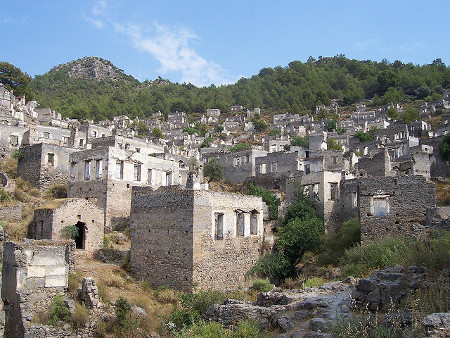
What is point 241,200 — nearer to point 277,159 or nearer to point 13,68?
point 277,159

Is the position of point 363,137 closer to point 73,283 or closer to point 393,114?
point 393,114

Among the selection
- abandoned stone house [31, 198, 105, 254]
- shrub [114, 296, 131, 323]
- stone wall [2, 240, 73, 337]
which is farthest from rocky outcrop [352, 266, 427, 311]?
abandoned stone house [31, 198, 105, 254]

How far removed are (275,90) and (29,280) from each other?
364 ft

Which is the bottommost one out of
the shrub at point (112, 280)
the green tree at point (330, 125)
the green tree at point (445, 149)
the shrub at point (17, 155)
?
the shrub at point (112, 280)

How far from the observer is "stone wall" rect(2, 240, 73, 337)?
1547 cm

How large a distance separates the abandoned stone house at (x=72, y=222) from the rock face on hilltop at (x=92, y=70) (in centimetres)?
13884

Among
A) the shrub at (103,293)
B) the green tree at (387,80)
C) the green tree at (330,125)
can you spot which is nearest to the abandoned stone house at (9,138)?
the shrub at (103,293)

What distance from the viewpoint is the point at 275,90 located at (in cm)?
12194

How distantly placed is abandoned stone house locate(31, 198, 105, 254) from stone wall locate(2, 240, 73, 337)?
19.7 ft

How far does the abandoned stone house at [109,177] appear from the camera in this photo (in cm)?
2833

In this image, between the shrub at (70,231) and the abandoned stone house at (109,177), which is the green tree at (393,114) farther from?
the shrub at (70,231)

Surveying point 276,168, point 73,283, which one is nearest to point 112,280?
point 73,283

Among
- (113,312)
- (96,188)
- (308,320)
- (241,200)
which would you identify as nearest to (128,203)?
(96,188)

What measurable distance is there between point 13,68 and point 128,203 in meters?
47.6
